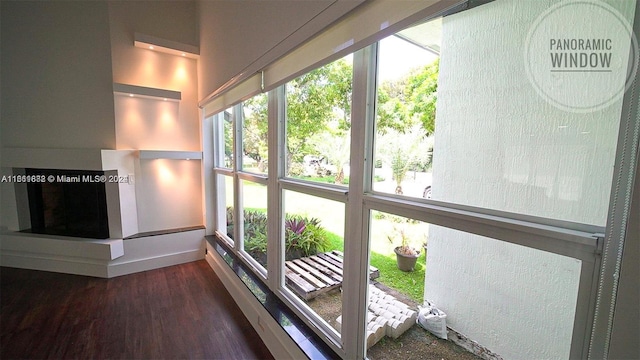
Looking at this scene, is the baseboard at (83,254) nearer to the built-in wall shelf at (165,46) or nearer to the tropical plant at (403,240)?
the built-in wall shelf at (165,46)

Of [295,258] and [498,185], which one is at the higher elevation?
[498,185]

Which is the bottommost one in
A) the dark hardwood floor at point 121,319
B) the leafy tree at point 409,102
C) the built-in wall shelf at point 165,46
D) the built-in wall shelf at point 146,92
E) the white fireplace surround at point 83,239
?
the dark hardwood floor at point 121,319

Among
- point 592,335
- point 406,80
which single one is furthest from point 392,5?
point 592,335

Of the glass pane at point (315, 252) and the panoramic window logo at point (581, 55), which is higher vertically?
the panoramic window logo at point (581, 55)

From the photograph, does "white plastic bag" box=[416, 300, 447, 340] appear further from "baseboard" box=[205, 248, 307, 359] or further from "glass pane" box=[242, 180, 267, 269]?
"glass pane" box=[242, 180, 267, 269]

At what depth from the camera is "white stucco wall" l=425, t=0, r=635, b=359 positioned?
0.66 meters

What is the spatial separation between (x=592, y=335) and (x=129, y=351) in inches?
99.9

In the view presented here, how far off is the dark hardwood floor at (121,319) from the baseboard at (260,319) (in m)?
0.06

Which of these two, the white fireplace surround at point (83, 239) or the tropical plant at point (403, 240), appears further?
the white fireplace surround at point (83, 239)

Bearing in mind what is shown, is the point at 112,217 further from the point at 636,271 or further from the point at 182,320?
the point at 636,271

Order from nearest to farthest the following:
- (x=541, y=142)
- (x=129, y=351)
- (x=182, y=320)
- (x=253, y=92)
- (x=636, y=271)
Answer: (x=636, y=271) < (x=541, y=142) < (x=129, y=351) < (x=253, y=92) < (x=182, y=320)

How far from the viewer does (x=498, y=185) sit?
2.73ft

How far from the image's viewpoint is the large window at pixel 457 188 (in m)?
0.67

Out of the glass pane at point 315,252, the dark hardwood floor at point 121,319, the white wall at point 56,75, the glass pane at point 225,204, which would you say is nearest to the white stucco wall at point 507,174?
the glass pane at point 315,252
